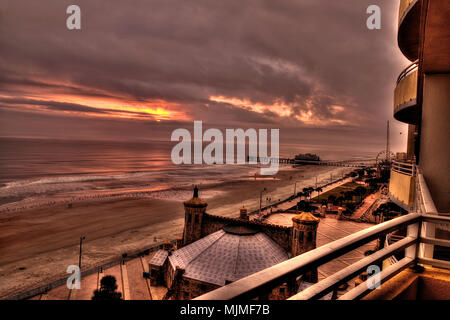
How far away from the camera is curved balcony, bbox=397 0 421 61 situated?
380 inches

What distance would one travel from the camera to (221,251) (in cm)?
2262

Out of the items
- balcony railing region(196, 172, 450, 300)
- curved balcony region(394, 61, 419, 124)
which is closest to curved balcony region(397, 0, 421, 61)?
curved balcony region(394, 61, 419, 124)

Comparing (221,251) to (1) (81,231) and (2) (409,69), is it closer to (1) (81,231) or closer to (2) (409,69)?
(2) (409,69)

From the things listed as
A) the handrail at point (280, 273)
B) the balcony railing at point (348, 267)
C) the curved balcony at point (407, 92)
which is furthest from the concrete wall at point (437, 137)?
the handrail at point (280, 273)

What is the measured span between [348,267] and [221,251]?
2071cm

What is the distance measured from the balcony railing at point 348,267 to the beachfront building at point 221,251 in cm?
1479

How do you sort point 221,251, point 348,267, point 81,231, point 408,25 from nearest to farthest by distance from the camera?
point 348,267 → point 408,25 → point 221,251 → point 81,231

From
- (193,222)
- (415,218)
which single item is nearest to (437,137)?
(415,218)

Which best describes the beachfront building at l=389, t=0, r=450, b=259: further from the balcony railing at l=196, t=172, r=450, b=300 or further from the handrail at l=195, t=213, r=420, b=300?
the handrail at l=195, t=213, r=420, b=300

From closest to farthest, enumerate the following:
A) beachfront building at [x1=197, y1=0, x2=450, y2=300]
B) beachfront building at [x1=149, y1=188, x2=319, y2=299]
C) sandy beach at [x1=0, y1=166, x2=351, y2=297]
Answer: beachfront building at [x1=197, y1=0, x2=450, y2=300], beachfront building at [x1=149, y1=188, x2=319, y2=299], sandy beach at [x1=0, y1=166, x2=351, y2=297]

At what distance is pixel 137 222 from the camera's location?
4381cm

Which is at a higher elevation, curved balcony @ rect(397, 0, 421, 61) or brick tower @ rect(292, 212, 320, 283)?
curved balcony @ rect(397, 0, 421, 61)

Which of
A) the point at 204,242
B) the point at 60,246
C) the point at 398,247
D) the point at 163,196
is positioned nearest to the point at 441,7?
the point at 398,247

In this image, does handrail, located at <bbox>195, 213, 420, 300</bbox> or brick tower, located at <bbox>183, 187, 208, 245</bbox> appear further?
brick tower, located at <bbox>183, 187, 208, 245</bbox>
